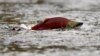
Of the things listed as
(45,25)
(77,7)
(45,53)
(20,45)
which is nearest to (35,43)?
(20,45)

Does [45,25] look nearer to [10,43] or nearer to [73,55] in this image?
[10,43]

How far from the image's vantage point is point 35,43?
7.81 meters

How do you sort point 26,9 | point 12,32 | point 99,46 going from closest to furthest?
point 99,46 → point 12,32 → point 26,9

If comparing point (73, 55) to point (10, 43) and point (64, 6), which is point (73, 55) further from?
point (64, 6)

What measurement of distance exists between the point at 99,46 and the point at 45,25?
208 cm

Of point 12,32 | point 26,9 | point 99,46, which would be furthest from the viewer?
point 26,9

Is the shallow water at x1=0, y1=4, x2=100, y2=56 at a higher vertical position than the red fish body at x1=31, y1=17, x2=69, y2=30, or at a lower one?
lower

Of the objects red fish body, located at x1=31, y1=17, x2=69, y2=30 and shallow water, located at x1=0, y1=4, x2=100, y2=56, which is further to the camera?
red fish body, located at x1=31, y1=17, x2=69, y2=30

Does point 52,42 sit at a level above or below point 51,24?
below

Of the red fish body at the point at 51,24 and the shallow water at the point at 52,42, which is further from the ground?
the red fish body at the point at 51,24

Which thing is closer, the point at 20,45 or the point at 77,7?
the point at 20,45

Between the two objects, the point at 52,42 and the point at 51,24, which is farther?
the point at 51,24

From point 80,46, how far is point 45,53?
826 mm

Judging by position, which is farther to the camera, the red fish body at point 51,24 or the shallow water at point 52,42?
the red fish body at point 51,24
